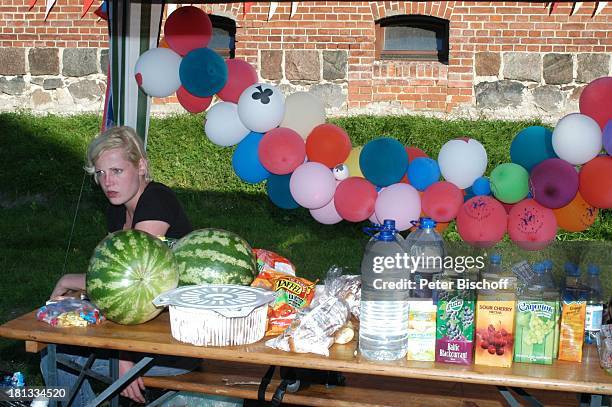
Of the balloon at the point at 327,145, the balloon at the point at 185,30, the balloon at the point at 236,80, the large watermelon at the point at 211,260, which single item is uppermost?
the balloon at the point at 185,30

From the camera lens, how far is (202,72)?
4461 millimetres

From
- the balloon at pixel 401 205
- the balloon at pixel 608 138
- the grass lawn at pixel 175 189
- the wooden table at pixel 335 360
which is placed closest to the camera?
the wooden table at pixel 335 360

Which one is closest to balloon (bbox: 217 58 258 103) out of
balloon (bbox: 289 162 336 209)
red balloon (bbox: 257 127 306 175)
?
red balloon (bbox: 257 127 306 175)

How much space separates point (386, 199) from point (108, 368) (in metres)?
1.78

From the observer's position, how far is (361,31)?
9.84 metres

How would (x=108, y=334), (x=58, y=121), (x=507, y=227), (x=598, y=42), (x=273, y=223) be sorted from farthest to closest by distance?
(x=58, y=121) → (x=598, y=42) → (x=273, y=223) → (x=507, y=227) → (x=108, y=334)

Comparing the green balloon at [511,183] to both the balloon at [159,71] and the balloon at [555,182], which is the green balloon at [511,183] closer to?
the balloon at [555,182]

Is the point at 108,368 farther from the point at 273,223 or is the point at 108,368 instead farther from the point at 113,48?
the point at 273,223

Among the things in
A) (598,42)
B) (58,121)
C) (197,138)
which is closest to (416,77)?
(598,42)

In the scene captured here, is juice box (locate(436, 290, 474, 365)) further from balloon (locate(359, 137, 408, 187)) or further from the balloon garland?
balloon (locate(359, 137, 408, 187))

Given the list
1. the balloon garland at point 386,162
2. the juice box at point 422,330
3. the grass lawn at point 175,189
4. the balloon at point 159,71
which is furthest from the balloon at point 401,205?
Answer: the grass lawn at point 175,189

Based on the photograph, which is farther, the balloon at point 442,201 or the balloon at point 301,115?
the balloon at point 301,115

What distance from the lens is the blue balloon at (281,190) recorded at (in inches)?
186

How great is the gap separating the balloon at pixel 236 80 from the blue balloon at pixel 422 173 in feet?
3.76
